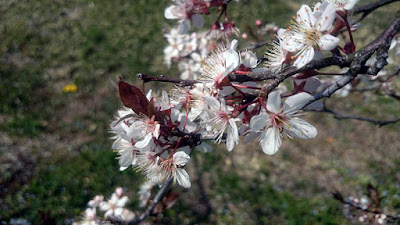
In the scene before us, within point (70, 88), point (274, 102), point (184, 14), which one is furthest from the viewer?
point (70, 88)

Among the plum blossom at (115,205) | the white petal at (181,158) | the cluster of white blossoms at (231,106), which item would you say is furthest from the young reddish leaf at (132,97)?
the plum blossom at (115,205)

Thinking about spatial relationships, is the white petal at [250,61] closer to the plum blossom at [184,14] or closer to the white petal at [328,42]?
the white petal at [328,42]

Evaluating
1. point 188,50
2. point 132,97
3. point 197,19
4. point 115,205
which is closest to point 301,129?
point 132,97

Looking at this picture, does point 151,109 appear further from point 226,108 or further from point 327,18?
point 327,18

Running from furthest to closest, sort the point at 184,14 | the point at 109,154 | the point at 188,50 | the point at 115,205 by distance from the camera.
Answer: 1. the point at 109,154
2. the point at 188,50
3. the point at 115,205
4. the point at 184,14

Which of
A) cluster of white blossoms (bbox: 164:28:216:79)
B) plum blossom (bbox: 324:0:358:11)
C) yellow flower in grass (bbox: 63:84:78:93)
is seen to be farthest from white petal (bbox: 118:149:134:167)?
yellow flower in grass (bbox: 63:84:78:93)

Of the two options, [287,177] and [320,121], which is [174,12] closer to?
[287,177]

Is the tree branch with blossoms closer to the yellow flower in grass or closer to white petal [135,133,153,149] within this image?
white petal [135,133,153,149]
